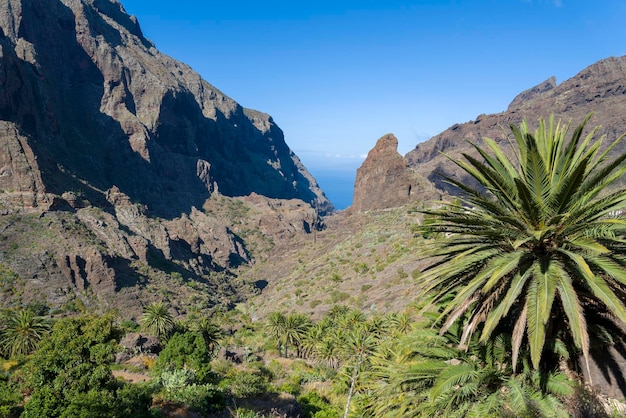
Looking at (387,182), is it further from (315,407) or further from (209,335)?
(315,407)

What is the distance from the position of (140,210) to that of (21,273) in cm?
5509

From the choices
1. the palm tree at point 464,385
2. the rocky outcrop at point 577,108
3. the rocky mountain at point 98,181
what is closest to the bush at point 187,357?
the palm tree at point 464,385

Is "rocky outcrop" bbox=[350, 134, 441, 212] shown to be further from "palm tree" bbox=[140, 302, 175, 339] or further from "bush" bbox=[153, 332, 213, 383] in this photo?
"bush" bbox=[153, 332, 213, 383]

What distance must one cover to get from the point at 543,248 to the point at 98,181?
152m

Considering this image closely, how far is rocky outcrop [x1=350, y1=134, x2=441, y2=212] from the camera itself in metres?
114

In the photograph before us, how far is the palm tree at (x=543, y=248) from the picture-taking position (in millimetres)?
6633

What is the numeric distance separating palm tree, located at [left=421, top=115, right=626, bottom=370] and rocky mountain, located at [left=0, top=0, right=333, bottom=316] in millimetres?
80647

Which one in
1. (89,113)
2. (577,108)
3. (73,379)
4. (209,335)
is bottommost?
(209,335)

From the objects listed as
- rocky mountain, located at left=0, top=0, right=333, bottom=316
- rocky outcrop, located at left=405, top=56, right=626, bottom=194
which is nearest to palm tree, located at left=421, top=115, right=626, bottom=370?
rocky mountain, located at left=0, top=0, right=333, bottom=316

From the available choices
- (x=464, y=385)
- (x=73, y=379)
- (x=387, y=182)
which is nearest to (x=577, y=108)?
(x=387, y=182)

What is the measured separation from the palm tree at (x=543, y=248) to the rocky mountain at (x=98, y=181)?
80.6 m

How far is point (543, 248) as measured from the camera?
7.50m

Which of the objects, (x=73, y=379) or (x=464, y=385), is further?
(x=73, y=379)

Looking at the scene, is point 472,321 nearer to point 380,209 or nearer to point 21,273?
point 21,273
